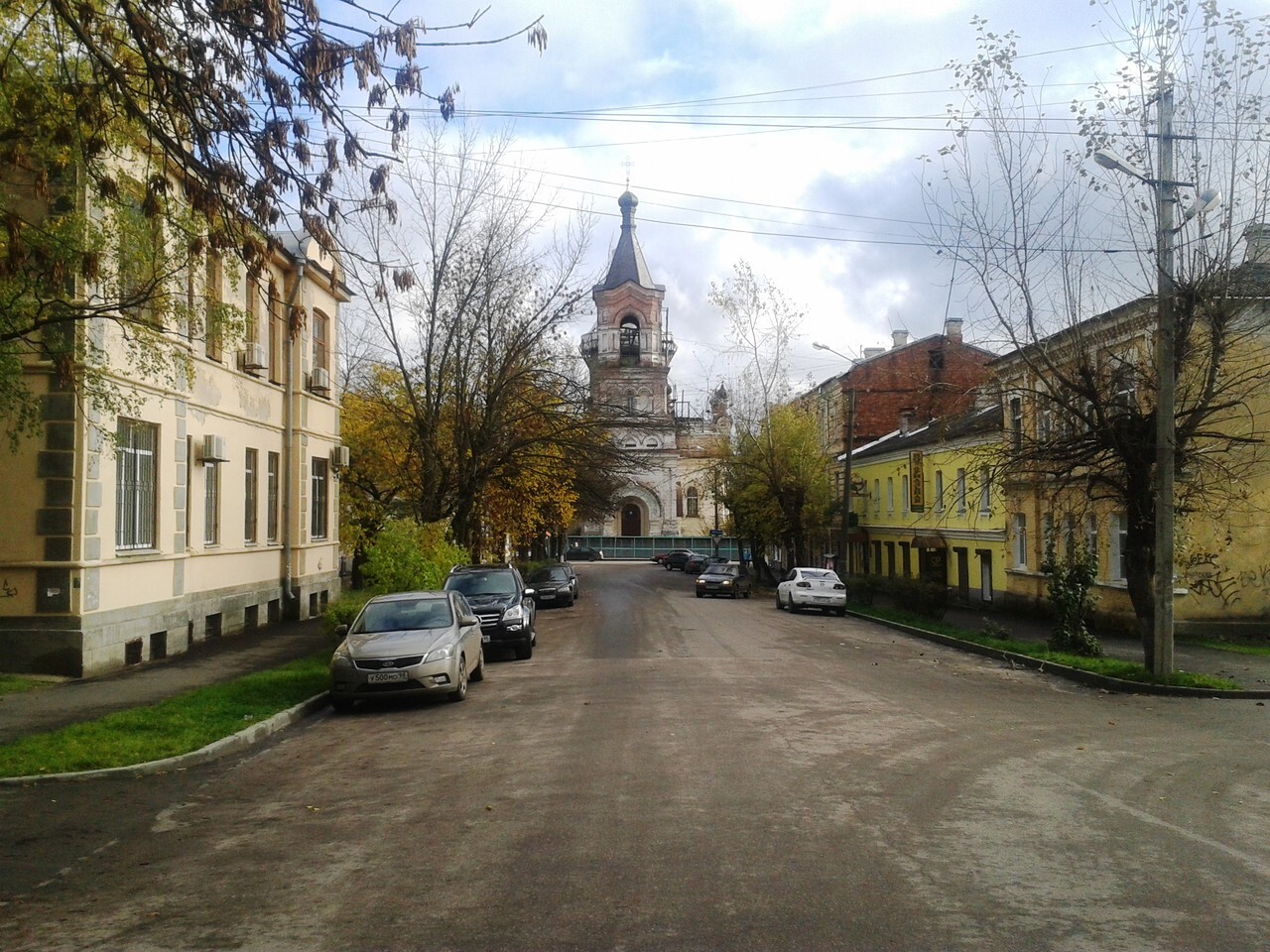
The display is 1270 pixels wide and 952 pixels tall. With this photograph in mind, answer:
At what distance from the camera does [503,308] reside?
28.0 meters

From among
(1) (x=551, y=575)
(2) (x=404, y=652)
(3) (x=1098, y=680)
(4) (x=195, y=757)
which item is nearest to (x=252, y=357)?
(2) (x=404, y=652)

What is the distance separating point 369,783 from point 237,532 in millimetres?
15032

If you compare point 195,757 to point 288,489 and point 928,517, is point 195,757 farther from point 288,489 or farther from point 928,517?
point 928,517

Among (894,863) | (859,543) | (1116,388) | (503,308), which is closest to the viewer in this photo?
(894,863)

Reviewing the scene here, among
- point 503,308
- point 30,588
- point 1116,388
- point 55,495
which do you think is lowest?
point 30,588

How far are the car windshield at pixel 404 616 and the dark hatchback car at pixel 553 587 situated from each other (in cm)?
2173

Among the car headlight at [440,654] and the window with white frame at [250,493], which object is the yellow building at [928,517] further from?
the car headlight at [440,654]

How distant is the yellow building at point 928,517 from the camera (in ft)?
122

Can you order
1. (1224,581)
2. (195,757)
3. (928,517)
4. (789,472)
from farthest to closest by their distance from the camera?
(789,472) < (928,517) < (1224,581) < (195,757)

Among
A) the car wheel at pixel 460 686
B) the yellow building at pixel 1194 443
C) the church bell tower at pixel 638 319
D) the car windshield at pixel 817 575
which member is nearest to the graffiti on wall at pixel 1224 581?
the yellow building at pixel 1194 443

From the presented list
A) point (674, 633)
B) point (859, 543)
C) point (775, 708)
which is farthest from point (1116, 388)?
point (859, 543)

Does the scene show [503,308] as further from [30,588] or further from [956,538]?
[956,538]

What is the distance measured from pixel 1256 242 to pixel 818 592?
69.6 ft

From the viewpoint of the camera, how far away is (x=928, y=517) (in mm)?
37156
